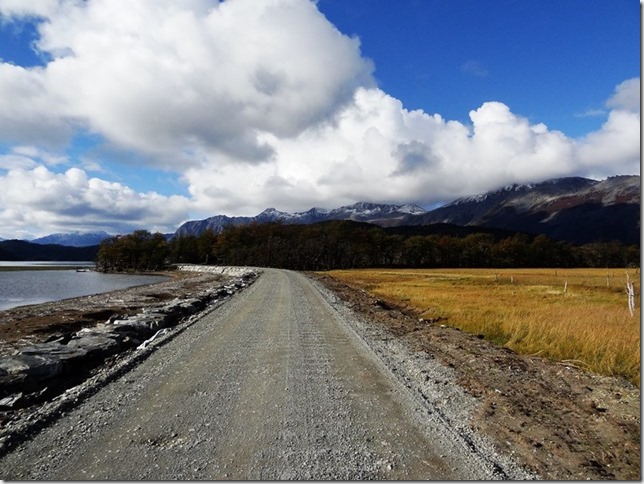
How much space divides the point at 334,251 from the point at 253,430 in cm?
11860

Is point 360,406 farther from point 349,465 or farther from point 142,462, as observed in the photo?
point 142,462

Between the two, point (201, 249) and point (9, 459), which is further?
point (201, 249)

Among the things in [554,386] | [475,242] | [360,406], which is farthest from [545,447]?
[475,242]

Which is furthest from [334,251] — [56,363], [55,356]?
[56,363]

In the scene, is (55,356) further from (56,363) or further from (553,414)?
(553,414)

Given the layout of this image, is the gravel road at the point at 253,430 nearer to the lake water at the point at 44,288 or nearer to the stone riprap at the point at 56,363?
the stone riprap at the point at 56,363

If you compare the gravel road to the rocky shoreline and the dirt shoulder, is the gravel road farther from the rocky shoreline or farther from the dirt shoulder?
the rocky shoreline

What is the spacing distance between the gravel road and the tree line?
107066mm

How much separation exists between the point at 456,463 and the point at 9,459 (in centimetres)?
559

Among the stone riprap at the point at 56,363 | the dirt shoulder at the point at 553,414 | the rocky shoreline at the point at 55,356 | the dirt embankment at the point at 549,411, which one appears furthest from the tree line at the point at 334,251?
the dirt shoulder at the point at 553,414

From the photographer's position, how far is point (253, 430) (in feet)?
18.7

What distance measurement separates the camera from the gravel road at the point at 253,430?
471 centimetres

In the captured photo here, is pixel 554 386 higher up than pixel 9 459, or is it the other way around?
pixel 9 459

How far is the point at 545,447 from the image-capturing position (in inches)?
212
